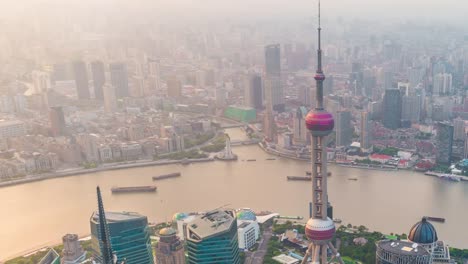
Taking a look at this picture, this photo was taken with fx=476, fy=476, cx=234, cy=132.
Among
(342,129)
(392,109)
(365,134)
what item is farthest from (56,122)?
(392,109)

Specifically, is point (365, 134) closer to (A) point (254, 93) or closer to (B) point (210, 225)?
(A) point (254, 93)

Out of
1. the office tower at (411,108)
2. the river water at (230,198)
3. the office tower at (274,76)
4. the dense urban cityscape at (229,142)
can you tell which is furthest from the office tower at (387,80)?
the river water at (230,198)

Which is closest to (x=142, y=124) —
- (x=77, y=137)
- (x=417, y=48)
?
(x=77, y=137)

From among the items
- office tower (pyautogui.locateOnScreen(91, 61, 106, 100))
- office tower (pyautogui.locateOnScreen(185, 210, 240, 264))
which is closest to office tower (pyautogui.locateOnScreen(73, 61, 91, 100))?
office tower (pyautogui.locateOnScreen(91, 61, 106, 100))

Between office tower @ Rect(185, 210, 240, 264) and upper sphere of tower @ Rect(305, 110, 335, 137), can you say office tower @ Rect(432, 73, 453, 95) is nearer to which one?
upper sphere of tower @ Rect(305, 110, 335, 137)

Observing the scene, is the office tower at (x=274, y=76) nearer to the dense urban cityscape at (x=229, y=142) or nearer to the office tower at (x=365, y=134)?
the dense urban cityscape at (x=229, y=142)
